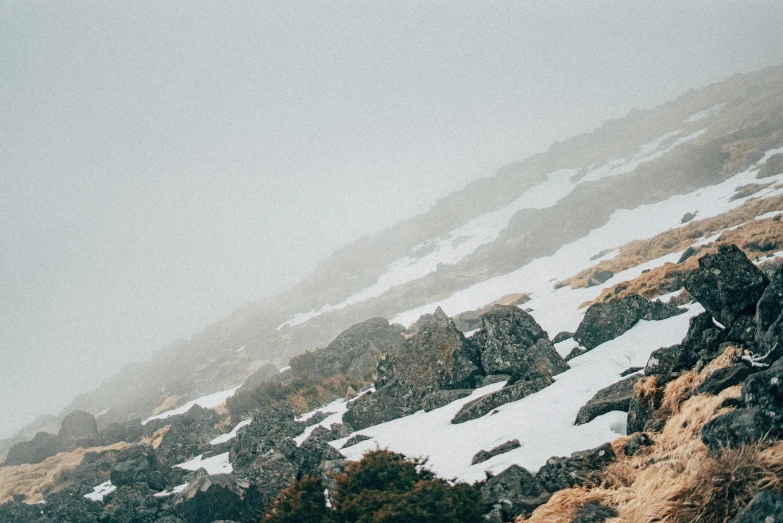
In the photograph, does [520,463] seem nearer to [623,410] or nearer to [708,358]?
[623,410]

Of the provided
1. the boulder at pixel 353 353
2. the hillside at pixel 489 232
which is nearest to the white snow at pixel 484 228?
the hillside at pixel 489 232

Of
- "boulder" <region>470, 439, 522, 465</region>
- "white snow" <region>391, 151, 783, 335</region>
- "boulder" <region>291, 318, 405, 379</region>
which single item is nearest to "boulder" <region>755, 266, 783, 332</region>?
"boulder" <region>470, 439, 522, 465</region>

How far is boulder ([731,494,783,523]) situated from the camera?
2.26m

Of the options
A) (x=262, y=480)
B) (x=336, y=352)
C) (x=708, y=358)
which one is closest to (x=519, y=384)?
(x=708, y=358)

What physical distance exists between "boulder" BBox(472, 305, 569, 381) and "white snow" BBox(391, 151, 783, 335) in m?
12.8

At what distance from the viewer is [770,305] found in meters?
4.51

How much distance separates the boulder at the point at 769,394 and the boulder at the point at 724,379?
0.72 meters

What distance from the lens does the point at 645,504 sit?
3.07m

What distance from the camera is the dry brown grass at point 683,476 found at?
2.75 meters

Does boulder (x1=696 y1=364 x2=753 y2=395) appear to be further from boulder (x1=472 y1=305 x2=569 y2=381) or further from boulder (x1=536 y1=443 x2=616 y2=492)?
boulder (x1=472 y1=305 x2=569 y2=381)

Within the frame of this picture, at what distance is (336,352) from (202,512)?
1322cm

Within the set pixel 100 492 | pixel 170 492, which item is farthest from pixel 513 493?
pixel 100 492

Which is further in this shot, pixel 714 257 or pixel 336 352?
pixel 336 352

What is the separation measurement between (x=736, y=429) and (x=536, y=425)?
10.7ft
